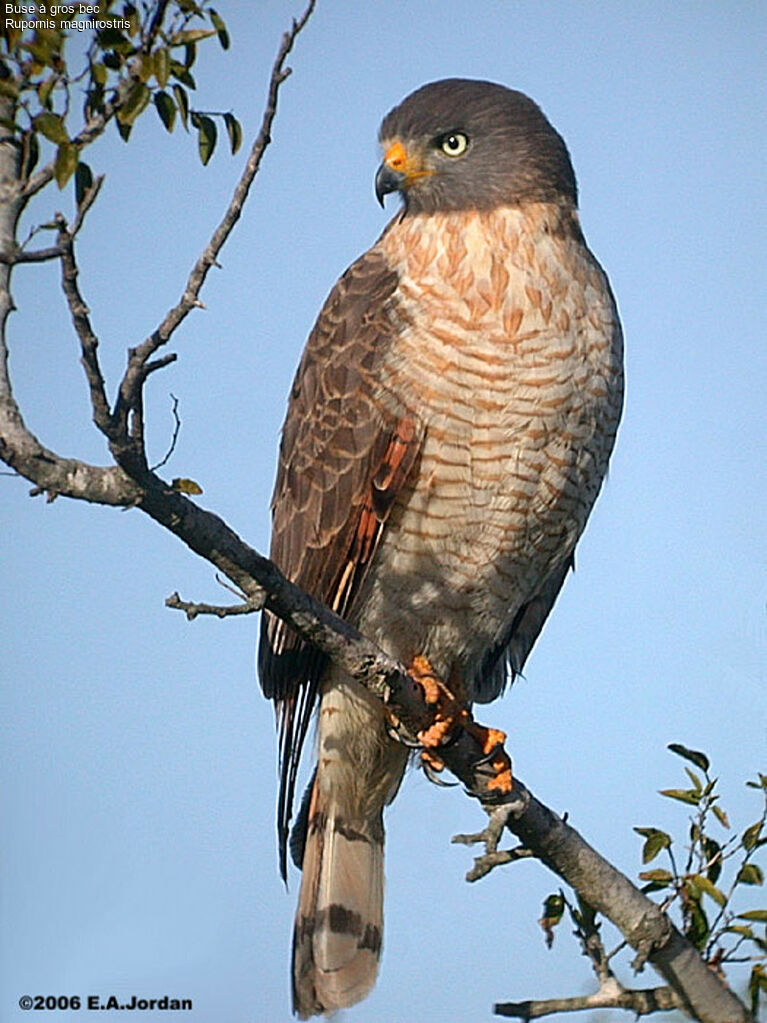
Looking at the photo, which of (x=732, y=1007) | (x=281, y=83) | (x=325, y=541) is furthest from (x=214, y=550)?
(x=732, y=1007)

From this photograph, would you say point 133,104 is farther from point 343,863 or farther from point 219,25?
point 343,863

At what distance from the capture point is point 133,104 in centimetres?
280

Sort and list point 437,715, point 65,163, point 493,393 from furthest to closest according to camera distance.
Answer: point 437,715 < point 493,393 < point 65,163

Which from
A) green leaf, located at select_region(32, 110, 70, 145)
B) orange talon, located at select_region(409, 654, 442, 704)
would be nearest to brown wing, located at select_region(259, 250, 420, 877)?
orange talon, located at select_region(409, 654, 442, 704)

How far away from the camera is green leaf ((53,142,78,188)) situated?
2590mm

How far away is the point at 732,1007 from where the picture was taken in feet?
12.1

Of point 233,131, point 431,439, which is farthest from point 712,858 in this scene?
point 233,131

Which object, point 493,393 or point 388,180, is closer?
point 493,393

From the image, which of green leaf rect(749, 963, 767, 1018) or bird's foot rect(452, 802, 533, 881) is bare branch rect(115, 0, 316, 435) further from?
green leaf rect(749, 963, 767, 1018)

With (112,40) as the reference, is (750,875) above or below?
below

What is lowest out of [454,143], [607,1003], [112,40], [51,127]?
[607,1003]

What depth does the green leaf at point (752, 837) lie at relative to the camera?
3.64 metres

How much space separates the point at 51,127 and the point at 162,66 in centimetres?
29

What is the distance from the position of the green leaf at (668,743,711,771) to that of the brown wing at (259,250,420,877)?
111 centimetres
